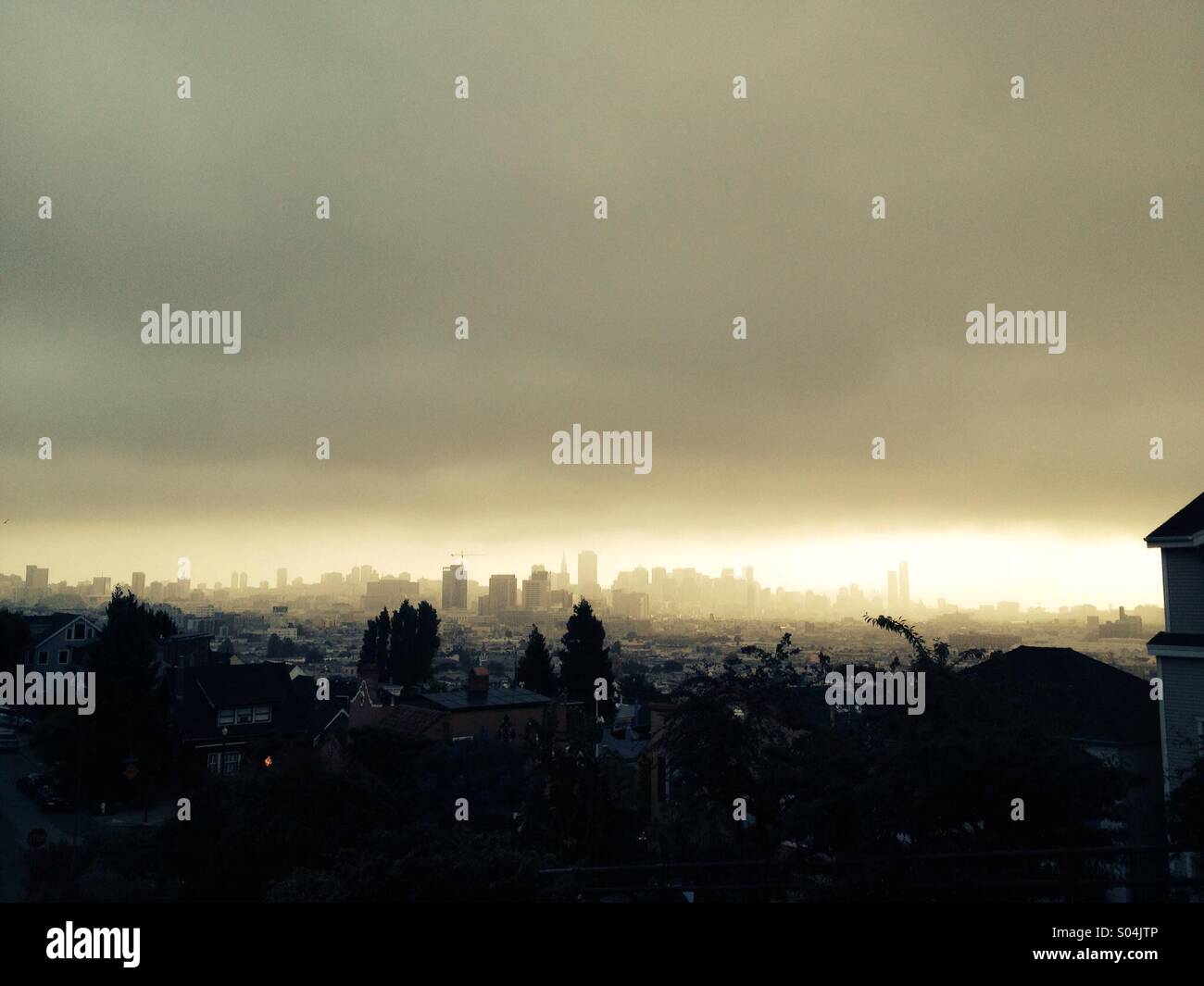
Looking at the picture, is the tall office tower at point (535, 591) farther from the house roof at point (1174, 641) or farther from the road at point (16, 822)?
the house roof at point (1174, 641)

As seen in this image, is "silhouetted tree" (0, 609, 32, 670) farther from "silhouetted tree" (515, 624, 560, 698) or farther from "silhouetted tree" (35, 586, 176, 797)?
"silhouetted tree" (515, 624, 560, 698)

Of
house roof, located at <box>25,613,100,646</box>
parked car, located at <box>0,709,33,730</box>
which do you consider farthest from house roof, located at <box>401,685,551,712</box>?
house roof, located at <box>25,613,100,646</box>

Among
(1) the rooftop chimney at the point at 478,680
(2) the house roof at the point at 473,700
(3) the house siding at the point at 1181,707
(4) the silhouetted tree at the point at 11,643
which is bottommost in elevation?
(2) the house roof at the point at 473,700

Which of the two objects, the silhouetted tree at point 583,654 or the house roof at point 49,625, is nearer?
the silhouetted tree at point 583,654

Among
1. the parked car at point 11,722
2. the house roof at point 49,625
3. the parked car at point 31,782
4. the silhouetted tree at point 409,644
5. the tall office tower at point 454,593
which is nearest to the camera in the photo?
the parked car at point 31,782

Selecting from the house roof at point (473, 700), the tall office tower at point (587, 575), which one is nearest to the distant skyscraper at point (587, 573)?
the tall office tower at point (587, 575)
